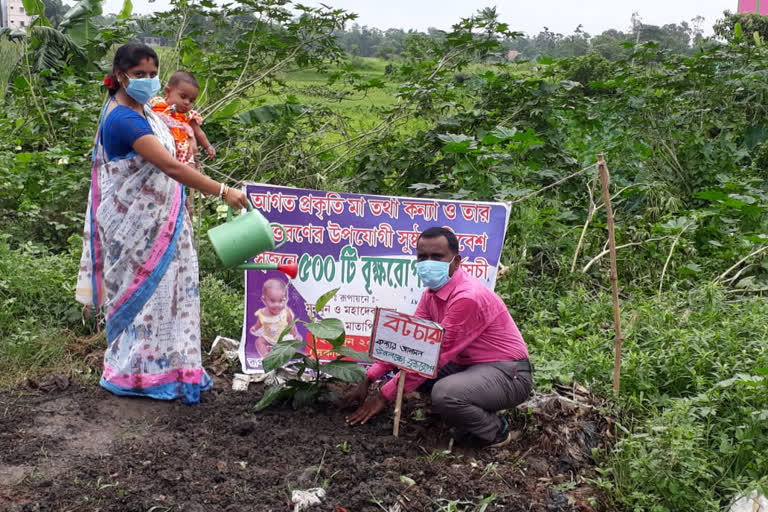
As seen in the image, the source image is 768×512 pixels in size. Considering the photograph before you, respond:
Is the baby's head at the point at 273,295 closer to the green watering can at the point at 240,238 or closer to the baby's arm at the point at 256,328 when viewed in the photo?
the baby's arm at the point at 256,328

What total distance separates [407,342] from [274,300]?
1.26 m

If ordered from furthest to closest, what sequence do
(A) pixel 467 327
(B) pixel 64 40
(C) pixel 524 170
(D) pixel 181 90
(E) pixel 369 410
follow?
(B) pixel 64 40
(C) pixel 524 170
(D) pixel 181 90
(E) pixel 369 410
(A) pixel 467 327

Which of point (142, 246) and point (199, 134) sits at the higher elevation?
point (199, 134)

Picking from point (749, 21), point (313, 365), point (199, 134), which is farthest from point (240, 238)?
point (749, 21)

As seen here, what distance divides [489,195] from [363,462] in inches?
118

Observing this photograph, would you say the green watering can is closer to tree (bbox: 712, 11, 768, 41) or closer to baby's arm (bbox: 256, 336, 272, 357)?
baby's arm (bbox: 256, 336, 272, 357)

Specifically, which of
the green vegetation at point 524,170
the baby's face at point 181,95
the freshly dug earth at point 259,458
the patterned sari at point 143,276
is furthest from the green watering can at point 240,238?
the green vegetation at point 524,170

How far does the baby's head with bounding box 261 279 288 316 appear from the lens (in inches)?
167

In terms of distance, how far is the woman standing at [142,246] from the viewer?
10.8 feet

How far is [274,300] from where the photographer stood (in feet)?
13.9

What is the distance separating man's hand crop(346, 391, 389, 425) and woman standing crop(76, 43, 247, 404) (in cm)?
83

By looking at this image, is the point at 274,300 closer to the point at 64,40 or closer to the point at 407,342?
the point at 407,342

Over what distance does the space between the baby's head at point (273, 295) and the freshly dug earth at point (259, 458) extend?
23.2 inches

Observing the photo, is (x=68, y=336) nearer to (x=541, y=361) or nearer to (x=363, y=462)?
(x=363, y=462)
